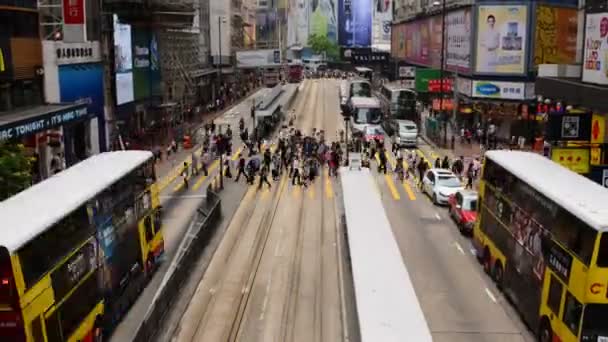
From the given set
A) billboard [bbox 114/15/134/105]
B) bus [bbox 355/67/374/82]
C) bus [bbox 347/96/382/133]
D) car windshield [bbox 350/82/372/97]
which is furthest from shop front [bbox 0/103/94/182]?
bus [bbox 355/67/374/82]

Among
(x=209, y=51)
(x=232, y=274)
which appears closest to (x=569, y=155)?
(x=232, y=274)

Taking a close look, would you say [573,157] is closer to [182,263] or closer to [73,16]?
[182,263]

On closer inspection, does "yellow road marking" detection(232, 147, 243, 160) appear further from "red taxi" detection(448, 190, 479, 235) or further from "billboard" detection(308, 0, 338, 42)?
"billboard" detection(308, 0, 338, 42)

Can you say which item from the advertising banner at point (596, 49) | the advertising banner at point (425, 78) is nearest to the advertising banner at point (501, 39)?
the advertising banner at point (425, 78)

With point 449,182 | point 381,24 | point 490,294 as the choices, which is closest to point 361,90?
point 449,182

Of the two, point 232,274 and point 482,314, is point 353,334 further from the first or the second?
point 232,274

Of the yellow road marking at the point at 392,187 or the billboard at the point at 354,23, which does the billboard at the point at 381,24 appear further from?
the yellow road marking at the point at 392,187
